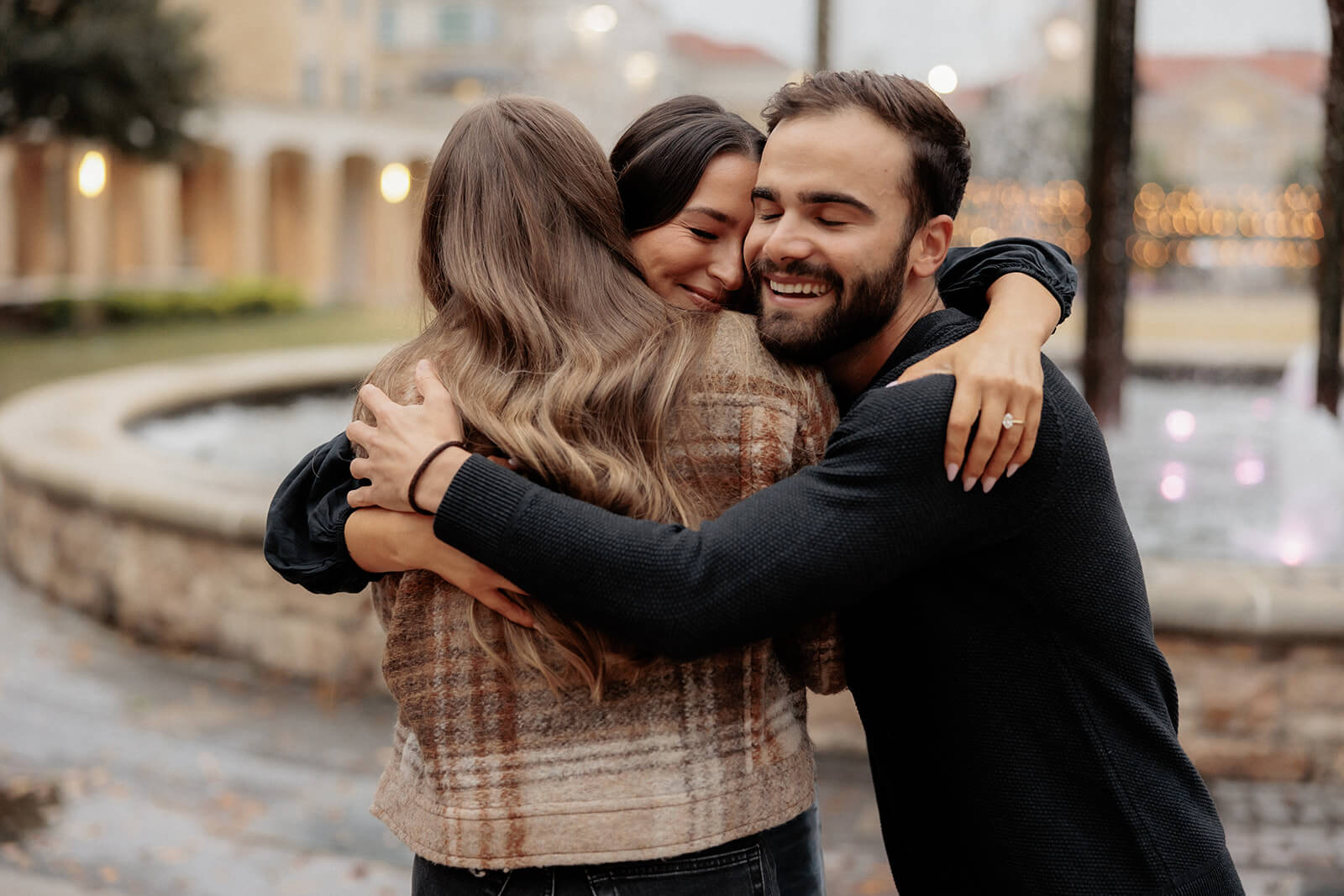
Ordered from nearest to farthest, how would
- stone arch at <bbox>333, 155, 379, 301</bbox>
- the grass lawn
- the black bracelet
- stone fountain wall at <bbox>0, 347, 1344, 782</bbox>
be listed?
the black bracelet < stone fountain wall at <bbox>0, 347, 1344, 782</bbox> < the grass lawn < stone arch at <bbox>333, 155, 379, 301</bbox>

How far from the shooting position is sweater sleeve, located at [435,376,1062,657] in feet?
5.27

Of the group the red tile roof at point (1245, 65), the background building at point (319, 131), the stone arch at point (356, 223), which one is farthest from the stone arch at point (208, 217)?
the red tile roof at point (1245, 65)

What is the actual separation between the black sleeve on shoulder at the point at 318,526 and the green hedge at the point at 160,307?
2299 cm

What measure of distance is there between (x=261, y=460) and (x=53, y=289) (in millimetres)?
18397

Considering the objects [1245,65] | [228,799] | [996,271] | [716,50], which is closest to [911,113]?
[996,271]

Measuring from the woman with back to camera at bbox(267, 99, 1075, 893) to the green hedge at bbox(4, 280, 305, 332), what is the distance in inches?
919

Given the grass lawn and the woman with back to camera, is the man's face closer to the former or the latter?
the woman with back to camera

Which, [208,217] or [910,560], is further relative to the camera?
[208,217]

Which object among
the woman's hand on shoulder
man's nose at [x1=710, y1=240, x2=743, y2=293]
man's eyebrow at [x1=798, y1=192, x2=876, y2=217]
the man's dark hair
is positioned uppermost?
the man's dark hair


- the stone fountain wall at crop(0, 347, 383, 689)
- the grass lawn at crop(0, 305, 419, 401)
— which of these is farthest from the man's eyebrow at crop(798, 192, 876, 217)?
the grass lawn at crop(0, 305, 419, 401)

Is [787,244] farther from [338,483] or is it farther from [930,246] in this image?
[338,483]

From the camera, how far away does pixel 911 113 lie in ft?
6.14

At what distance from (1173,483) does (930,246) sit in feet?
24.9

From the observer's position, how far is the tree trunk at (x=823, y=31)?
10445 millimetres
